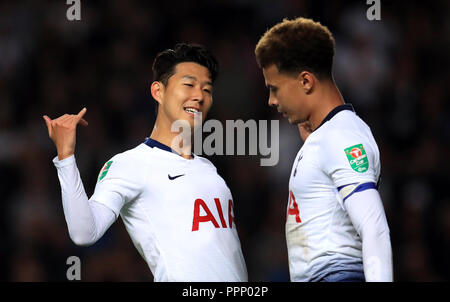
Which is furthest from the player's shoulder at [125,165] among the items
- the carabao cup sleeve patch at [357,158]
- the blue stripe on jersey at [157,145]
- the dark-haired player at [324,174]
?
the carabao cup sleeve patch at [357,158]

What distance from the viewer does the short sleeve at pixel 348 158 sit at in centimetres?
306

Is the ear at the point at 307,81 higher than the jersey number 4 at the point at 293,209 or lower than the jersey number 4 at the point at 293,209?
higher

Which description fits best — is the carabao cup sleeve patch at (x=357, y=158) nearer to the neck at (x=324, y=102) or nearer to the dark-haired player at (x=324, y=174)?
the dark-haired player at (x=324, y=174)

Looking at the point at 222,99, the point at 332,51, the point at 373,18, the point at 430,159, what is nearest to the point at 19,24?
the point at 222,99

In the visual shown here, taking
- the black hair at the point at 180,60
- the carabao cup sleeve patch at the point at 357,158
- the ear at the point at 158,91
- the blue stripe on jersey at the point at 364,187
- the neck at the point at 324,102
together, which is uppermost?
the black hair at the point at 180,60

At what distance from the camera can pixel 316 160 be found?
10.6 feet

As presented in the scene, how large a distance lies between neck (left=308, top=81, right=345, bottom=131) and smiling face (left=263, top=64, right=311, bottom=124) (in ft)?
0.13

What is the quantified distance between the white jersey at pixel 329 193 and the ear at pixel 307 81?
0.17 metres

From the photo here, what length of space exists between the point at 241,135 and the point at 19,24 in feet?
8.28

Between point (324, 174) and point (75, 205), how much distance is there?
42.6 inches

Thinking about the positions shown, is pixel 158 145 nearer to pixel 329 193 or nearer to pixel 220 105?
pixel 329 193

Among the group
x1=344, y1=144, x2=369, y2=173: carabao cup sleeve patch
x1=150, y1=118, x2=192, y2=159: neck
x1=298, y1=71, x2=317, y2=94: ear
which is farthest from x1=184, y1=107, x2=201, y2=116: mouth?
x1=344, y1=144, x2=369, y2=173: carabao cup sleeve patch

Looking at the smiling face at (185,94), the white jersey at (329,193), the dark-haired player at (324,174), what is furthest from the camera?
the smiling face at (185,94)

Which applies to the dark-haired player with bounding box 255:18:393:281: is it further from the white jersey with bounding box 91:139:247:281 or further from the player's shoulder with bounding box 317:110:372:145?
the white jersey with bounding box 91:139:247:281
